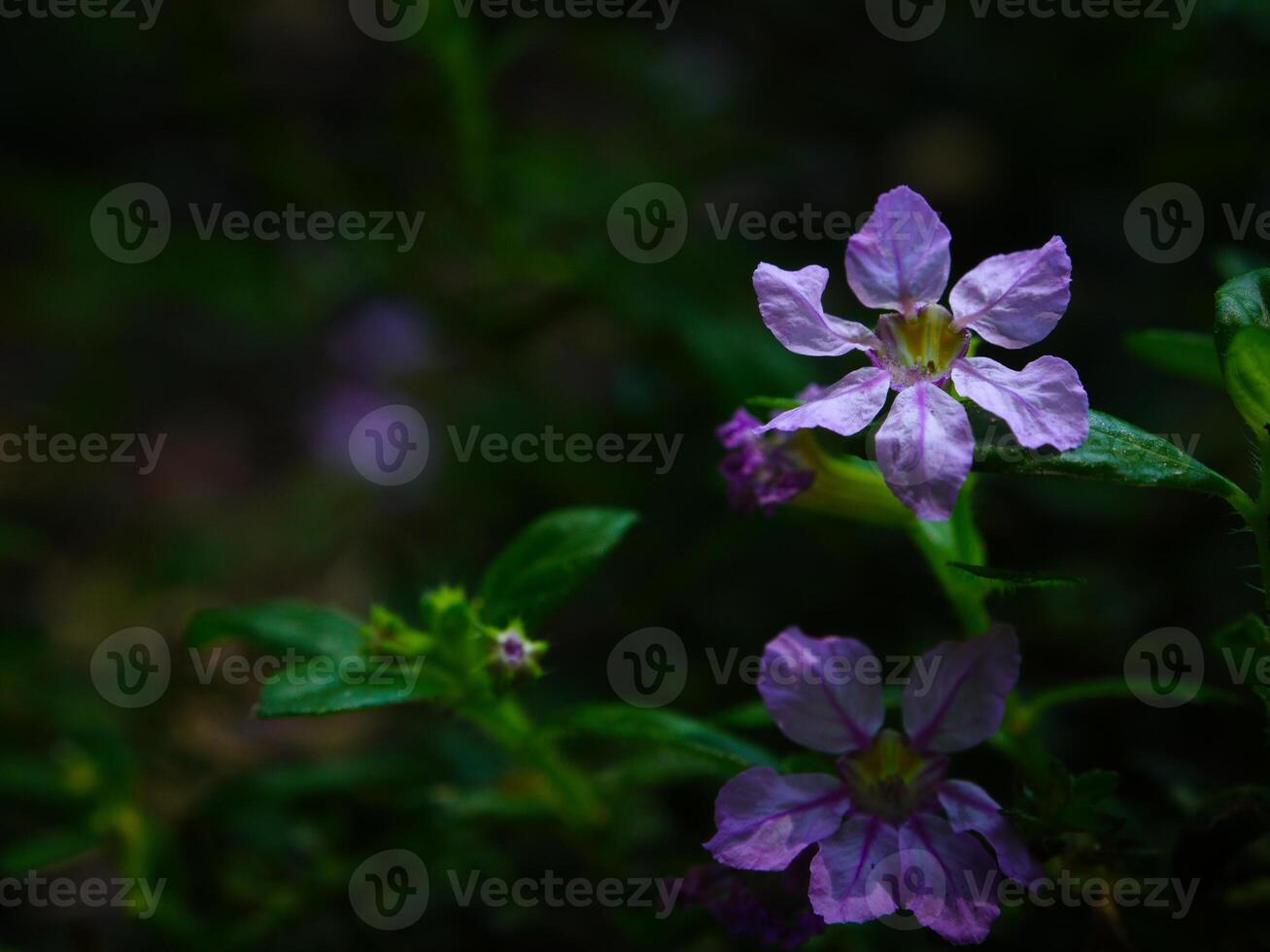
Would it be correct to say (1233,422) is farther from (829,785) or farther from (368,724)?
(368,724)

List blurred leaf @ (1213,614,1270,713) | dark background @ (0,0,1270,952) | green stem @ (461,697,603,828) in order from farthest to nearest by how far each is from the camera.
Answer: dark background @ (0,0,1270,952), green stem @ (461,697,603,828), blurred leaf @ (1213,614,1270,713)

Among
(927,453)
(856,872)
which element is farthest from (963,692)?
(927,453)

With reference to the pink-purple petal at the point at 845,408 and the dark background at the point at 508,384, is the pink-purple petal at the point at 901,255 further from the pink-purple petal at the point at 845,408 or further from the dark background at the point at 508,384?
the dark background at the point at 508,384

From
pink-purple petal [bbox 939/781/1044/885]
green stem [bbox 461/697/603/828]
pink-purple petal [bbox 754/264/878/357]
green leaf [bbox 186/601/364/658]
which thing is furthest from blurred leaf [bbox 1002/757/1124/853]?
green leaf [bbox 186/601/364/658]

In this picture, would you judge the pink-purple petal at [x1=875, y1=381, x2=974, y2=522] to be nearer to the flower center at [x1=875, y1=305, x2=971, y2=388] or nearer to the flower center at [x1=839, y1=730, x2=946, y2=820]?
the flower center at [x1=875, y1=305, x2=971, y2=388]

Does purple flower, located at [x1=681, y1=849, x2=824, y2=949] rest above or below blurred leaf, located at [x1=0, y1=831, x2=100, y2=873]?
below

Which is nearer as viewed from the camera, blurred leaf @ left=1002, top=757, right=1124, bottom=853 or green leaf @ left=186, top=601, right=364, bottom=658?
blurred leaf @ left=1002, top=757, right=1124, bottom=853
